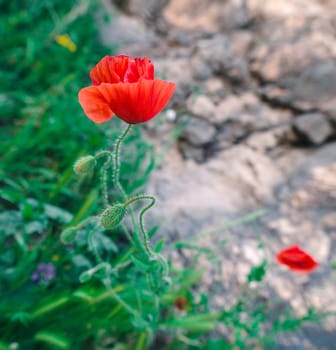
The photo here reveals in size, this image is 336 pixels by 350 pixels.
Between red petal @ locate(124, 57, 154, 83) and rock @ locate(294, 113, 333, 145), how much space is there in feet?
7.30

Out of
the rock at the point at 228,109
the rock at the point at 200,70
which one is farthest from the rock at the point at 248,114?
the rock at the point at 200,70

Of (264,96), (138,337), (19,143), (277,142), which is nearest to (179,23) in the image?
(264,96)

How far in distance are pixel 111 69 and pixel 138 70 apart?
59 mm

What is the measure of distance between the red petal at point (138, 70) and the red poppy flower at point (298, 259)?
88 centimetres

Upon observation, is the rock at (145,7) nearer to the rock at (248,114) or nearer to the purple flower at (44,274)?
the rock at (248,114)

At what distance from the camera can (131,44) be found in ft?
10.9

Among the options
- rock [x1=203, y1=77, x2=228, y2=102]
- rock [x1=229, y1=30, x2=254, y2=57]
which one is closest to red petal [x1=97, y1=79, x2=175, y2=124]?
rock [x1=203, y1=77, x2=228, y2=102]

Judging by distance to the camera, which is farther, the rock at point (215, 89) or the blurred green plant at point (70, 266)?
the rock at point (215, 89)

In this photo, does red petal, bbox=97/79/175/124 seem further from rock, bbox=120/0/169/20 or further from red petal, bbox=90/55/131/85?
rock, bbox=120/0/169/20

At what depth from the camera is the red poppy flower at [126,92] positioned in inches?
31.6

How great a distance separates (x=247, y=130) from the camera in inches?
115

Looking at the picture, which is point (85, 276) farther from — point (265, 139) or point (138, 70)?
point (265, 139)

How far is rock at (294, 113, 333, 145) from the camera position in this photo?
2844 mm

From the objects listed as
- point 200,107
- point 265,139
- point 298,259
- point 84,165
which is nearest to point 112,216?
point 84,165
